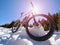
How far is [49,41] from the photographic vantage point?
337 centimetres

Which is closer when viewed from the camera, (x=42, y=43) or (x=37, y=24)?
(x=42, y=43)

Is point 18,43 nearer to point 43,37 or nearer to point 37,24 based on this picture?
point 43,37

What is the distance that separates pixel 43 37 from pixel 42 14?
1.73ft

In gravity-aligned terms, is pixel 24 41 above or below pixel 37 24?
below

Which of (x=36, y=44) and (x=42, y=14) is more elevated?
(x=42, y=14)

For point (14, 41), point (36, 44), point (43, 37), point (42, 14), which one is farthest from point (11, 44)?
point (42, 14)

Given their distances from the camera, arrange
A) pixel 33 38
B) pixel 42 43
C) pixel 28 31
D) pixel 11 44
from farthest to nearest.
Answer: pixel 28 31, pixel 33 38, pixel 42 43, pixel 11 44

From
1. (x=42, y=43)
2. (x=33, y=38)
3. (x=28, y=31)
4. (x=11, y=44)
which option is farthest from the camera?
(x=28, y=31)

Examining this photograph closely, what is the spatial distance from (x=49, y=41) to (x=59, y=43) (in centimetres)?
27

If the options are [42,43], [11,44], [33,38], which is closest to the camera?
[11,44]

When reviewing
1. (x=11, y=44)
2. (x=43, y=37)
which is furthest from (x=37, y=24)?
(x=11, y=44)

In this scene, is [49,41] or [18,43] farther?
[49,41]

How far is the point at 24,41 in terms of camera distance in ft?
10.3

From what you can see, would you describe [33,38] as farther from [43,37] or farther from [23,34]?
[23,34]
